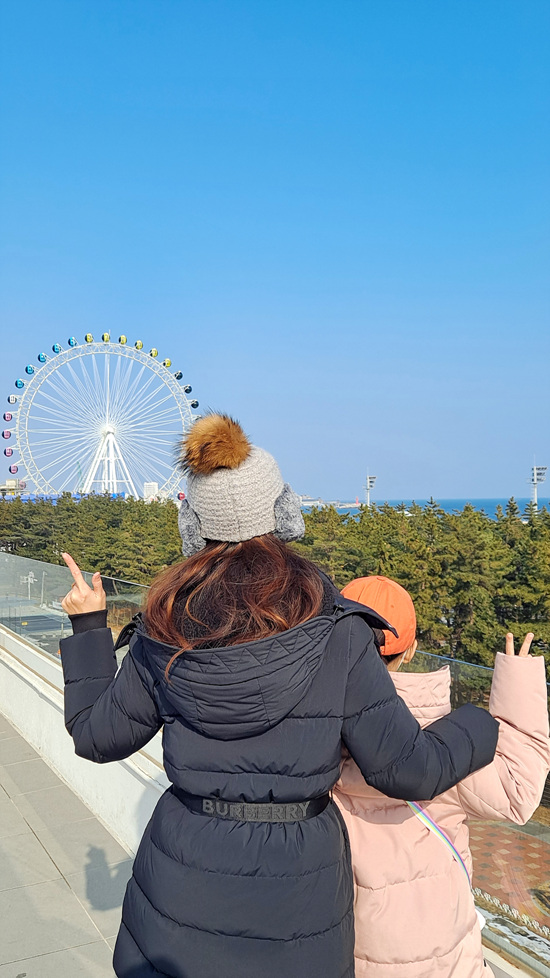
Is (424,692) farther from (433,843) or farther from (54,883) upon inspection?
(54,883)

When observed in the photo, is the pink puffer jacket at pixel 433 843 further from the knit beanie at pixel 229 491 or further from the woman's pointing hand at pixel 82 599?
the woman's pointing hand at pixel 82 599

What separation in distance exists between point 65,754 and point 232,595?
3687 mm

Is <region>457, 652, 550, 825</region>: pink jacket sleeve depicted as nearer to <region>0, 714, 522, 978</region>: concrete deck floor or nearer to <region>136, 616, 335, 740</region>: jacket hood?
<region>136, 616, 335, 740</region>: jacket hood

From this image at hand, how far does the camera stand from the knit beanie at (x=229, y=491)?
1.30 metres

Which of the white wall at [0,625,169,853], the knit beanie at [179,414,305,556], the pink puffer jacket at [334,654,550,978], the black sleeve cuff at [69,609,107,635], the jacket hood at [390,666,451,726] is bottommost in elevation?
the white wall at [0,625,169,853]

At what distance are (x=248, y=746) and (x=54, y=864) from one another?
2.73m

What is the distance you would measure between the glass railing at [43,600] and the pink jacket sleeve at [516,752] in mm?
2793

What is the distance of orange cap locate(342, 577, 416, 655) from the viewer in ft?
4.81

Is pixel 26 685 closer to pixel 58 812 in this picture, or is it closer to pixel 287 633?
pixel 58 812

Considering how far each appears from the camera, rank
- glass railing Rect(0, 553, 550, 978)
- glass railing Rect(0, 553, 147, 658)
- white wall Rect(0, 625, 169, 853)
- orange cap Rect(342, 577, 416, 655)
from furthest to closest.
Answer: glass railing Rect(0, 553, 147, 658) → white wall Rect(0, 625, 169, 853) → glass railing Rect(0, 553, 550, 978) → orange cap Rect(342, 577, 416, 655)

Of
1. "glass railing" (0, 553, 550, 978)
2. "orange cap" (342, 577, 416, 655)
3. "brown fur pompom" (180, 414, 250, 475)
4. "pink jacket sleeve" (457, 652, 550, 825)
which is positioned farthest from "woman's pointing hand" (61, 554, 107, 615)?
"glass railing" (0, 553, 550, 978)

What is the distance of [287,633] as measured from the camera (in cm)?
116

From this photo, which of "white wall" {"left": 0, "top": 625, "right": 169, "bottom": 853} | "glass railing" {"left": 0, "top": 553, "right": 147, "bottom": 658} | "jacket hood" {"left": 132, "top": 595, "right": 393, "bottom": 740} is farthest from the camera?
"glass railing" {"left": 0, "top": 553, "right": 147, "bottom": 658}

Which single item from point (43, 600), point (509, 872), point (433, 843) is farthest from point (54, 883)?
point (43, 600)
